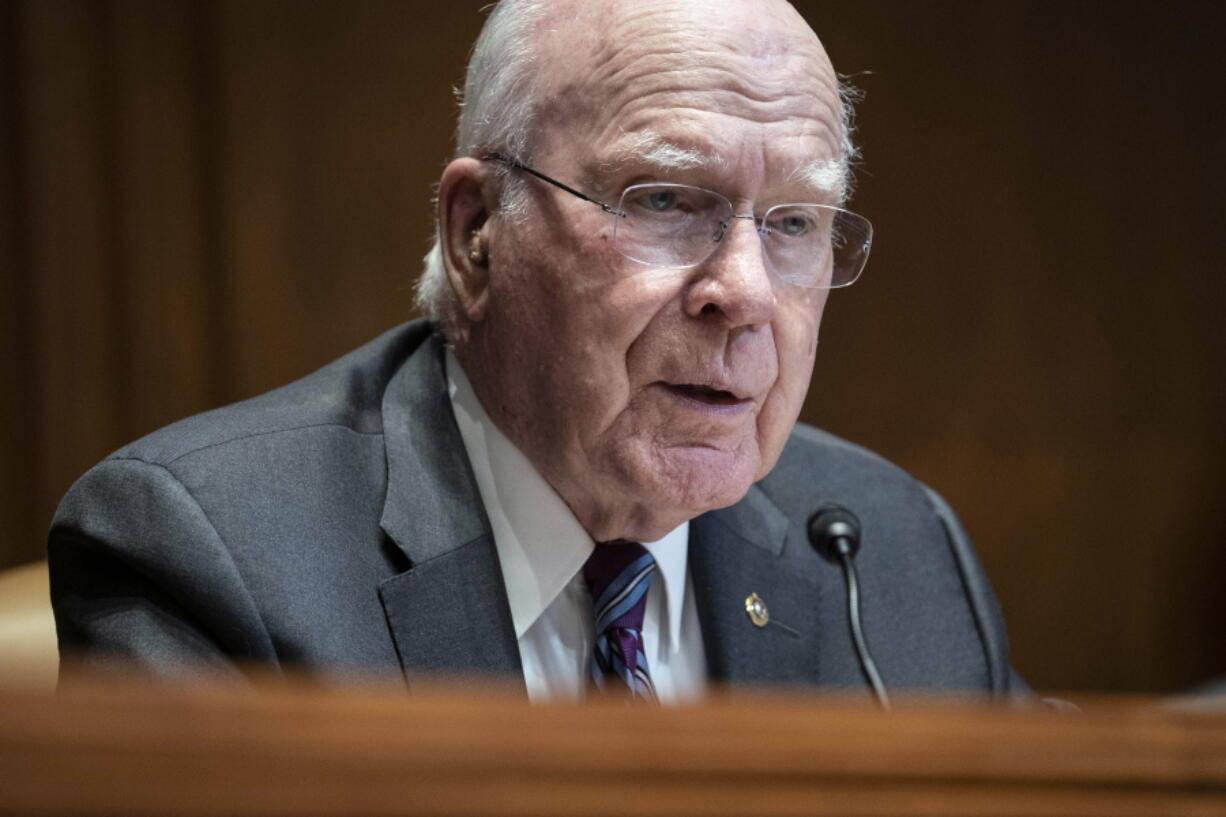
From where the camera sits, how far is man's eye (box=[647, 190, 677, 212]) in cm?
154

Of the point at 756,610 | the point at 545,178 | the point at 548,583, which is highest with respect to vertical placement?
the point at 545,178

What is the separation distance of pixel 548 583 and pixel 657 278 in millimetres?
379

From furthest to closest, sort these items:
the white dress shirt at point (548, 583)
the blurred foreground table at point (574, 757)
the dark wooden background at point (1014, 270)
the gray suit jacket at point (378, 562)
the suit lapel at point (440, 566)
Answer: the dark wooden background at point (1014, 270)
the white dress shirt at point (548, 583)
the suit lapel at point (440, 566)
the gray suit jacket at point (378, 562)
the blurred foreground table at point (574, 757)

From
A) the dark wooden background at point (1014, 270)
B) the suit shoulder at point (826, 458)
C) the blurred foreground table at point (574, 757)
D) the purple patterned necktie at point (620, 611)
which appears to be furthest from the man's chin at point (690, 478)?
the dark wooden background at point (1014, 270)

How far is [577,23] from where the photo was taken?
1.58 meters

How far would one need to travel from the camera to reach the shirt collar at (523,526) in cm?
158

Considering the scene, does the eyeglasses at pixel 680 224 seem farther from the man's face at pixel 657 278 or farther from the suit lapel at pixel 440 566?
the suit lapel at pixel 440 566

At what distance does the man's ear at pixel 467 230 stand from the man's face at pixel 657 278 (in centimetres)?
6

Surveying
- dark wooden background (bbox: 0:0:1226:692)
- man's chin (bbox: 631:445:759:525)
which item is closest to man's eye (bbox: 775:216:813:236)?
man's chin (bbox: 631:445:759:525)

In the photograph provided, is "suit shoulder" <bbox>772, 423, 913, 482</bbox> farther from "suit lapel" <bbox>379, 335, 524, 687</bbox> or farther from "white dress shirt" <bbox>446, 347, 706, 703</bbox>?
"suit lapel" <bbox>379, 335, 524, 687</bbox>

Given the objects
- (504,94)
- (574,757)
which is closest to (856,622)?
(504,94)

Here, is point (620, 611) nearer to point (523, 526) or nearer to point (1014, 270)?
point (523, 526)

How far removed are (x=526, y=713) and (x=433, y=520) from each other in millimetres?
1100

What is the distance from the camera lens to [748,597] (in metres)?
1.74
